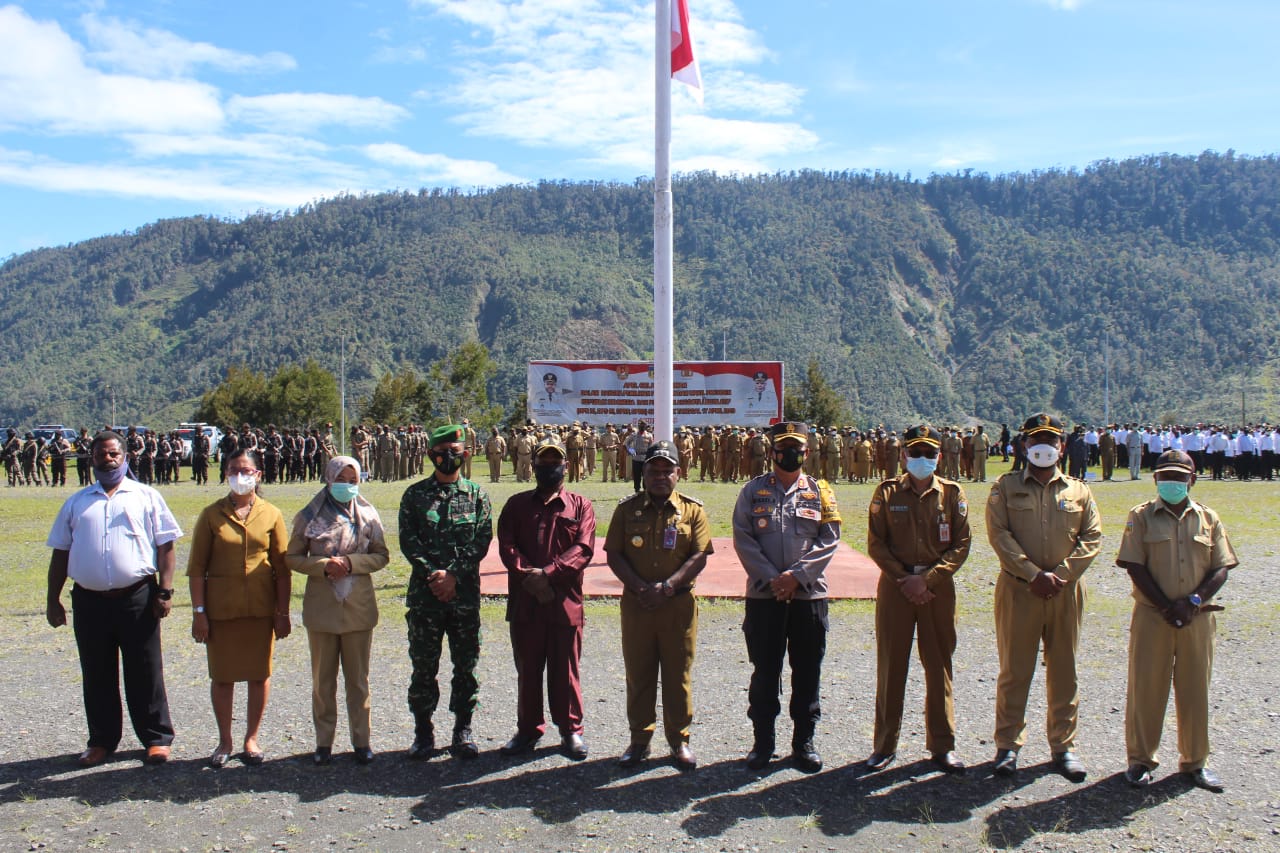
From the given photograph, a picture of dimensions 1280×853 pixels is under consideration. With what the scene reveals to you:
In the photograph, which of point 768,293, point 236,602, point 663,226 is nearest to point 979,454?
point 663,226

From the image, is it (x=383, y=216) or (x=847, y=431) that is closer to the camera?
(x=847, y=431)

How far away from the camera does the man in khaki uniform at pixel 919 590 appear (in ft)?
16.7

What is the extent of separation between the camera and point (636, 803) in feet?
15.4

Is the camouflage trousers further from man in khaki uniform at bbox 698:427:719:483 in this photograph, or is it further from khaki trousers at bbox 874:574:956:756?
man in khaki uniform at bbox 698:427:719:483

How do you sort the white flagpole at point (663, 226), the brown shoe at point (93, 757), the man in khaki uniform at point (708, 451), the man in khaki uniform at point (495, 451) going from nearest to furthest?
the brown shoe at point (93, 757) → the white flagpole at point (663, 226) → the man in khaki uniform at point (495, 451) → the man in khaki uniform at point (708, 451)

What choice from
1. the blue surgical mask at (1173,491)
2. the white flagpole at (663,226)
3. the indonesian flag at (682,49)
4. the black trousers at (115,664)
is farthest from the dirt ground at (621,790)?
the indonesian flag at (682,49)

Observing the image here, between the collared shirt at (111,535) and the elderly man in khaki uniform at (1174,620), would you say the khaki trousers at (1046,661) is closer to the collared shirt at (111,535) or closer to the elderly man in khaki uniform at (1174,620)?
the elderly man in khaki uniform at (1174,620)

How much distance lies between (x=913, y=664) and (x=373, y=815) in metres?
4.07

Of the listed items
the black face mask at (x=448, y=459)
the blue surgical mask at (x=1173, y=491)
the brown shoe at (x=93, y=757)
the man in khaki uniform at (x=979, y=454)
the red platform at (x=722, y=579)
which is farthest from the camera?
the man in khaki uniform at (x=979, y=454)

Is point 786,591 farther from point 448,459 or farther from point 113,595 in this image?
point 113,595

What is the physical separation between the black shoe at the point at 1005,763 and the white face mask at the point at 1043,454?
1508 millimetres

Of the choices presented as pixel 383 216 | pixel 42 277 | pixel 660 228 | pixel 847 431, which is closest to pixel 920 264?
pixel 383 216

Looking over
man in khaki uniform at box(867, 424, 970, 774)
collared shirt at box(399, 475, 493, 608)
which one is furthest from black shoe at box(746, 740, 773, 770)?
collared shirt at box(399, 475, 493, 608)

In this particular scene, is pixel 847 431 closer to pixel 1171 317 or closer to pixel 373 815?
pixel 373 815
